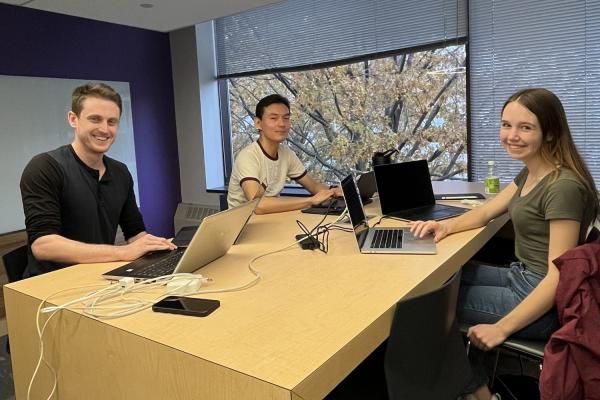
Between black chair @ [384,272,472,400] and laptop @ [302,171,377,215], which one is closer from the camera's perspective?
black chair @ [384,272,472,400]

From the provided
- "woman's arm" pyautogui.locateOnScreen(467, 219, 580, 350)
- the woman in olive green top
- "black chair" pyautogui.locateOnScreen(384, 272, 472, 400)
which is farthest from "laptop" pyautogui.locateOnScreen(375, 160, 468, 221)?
"black chair" pyautogui.locateOnScreen(384, 272, 472, 400)

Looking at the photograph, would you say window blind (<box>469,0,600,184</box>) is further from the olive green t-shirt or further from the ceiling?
the olive green t-shirt

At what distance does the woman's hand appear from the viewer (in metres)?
1.82

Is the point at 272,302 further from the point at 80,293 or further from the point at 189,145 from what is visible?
the point at 189,145

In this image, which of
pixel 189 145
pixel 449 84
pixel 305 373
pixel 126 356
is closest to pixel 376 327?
pixel 305 373

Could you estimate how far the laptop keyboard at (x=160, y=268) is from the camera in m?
1.42

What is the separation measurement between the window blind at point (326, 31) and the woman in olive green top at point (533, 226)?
209cm

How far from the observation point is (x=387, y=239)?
1.79m

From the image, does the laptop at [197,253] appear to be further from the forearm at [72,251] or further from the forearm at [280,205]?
the forearm at [280,205]

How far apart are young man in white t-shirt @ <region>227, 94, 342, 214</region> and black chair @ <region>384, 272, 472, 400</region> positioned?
4.61 feet

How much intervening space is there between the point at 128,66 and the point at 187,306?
150 inches

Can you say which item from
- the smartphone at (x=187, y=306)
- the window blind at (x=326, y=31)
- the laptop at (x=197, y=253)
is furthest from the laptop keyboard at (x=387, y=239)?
the window blind at (x=326, y=31)

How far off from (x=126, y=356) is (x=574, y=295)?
1.16 m

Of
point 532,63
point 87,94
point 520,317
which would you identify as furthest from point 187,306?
point 532,63
